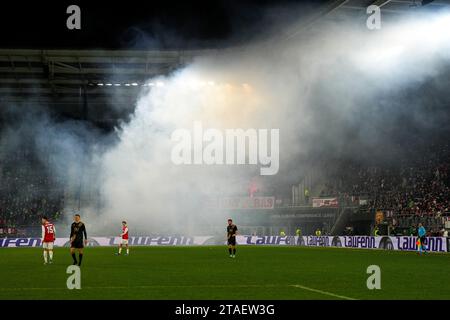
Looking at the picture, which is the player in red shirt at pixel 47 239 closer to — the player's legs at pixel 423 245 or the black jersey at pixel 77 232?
the black jersey at pixel 77 232

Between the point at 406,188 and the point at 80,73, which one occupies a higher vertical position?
the point at 80,73

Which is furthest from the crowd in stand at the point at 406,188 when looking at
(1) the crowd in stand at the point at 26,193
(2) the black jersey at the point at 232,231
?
(1) the crowd in stand at the point at 26,193

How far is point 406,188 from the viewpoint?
4628cm

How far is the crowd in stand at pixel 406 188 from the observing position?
131 feet

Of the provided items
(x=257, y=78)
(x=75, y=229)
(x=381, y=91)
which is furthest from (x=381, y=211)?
(x=75, y=229)

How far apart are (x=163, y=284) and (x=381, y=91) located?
119ft

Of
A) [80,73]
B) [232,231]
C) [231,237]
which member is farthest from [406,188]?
[80,73]

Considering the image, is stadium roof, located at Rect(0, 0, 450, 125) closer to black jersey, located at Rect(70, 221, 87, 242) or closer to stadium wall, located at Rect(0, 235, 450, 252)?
stadium wall, located at Rect(0, 235, 450, 252)

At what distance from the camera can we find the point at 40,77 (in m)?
50.9

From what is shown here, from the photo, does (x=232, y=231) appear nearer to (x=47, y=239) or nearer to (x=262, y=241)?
(x=47, y=239)

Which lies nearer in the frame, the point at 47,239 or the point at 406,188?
the point at 47,239

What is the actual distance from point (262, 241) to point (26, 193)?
2145 centimetres

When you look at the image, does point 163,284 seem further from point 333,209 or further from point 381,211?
point 333,209

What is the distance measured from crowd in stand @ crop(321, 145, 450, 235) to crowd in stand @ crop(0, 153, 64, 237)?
22670mm
